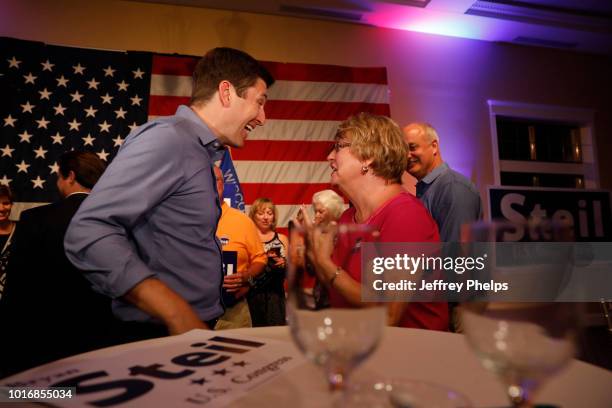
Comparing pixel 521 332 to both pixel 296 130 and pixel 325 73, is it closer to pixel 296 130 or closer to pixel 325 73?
pixel 296 130

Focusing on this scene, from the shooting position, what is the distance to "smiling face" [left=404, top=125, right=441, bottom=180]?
2580mm

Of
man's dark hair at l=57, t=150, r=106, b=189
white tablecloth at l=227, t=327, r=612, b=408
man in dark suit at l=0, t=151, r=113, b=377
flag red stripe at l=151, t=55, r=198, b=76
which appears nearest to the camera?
white tablecloth at l=227, t=327, r=612, b=408

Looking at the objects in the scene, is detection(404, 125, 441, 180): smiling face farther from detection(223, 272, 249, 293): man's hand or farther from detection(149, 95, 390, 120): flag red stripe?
detection(223, 272, 249, 293): man's hand

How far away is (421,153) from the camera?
8.46 ft

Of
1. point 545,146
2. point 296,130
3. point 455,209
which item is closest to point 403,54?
point 296,130

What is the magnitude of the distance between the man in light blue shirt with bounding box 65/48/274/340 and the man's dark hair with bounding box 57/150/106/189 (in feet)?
2.85

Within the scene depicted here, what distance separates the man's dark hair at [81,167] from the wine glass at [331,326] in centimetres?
182

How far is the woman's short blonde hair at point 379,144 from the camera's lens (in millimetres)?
1381

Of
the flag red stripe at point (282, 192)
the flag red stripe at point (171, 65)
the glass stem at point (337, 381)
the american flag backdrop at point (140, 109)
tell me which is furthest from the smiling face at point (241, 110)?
the flag red stripe at point (171, 65)

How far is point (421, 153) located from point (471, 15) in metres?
2.28

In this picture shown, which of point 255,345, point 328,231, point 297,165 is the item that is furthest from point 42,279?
point 297,165

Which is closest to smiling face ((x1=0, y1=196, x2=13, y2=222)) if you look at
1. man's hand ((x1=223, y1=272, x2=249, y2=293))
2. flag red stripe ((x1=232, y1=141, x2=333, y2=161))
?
flag red stripe ((x1=232, y1=141, x2=333, y2=161))

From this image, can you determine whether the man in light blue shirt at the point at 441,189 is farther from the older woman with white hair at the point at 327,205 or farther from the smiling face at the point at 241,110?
the smiling face at the point at 241,110

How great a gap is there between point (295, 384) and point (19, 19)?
433cm
